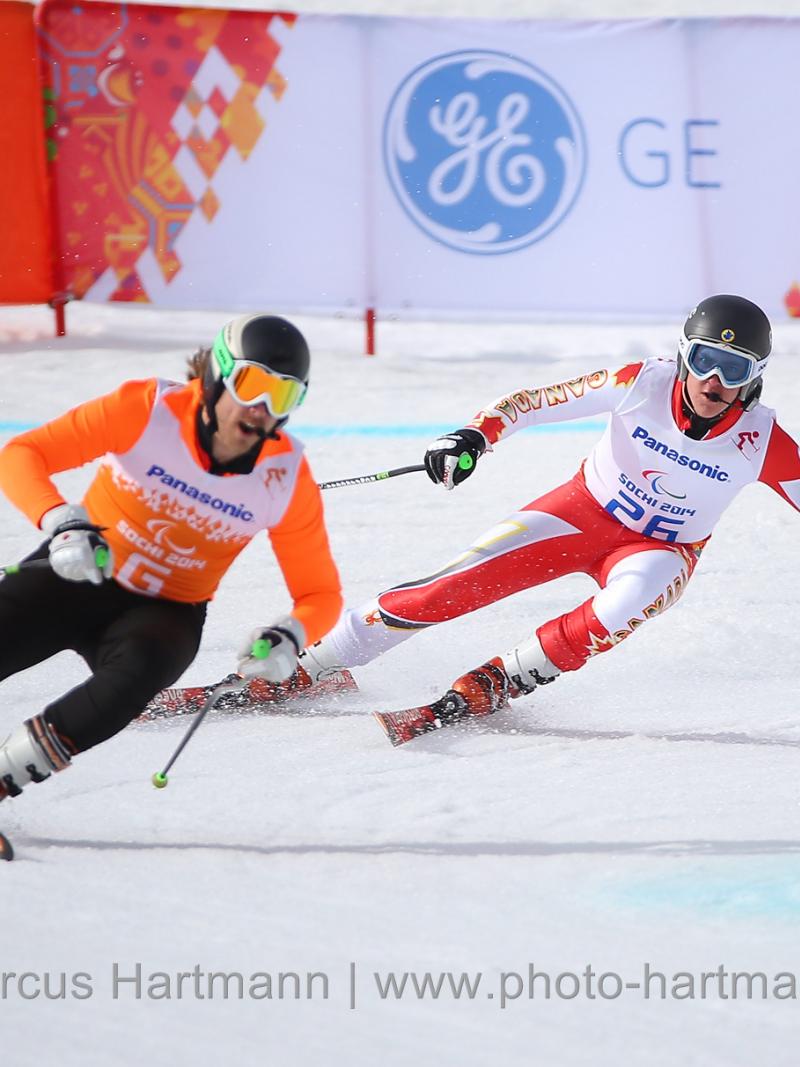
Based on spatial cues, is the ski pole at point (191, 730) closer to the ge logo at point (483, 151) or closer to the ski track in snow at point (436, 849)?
the ski track in snow at point (436, 849)

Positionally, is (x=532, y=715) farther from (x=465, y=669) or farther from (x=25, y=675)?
(x=25, y=675)

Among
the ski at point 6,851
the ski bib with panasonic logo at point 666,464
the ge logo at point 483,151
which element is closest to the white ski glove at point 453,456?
the ski bib with panasonic logo at point 666,464

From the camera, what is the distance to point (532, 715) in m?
4.55

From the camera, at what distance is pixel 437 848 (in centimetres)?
338

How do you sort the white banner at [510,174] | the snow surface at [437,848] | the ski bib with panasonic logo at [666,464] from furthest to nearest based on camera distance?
the white banner at [510,174], the ski bib with panasonic logo at [666,464], the snow surface at [437,848]

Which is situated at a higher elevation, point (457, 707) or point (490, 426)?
point (490, 426)

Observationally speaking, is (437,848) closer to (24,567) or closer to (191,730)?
(191,730)

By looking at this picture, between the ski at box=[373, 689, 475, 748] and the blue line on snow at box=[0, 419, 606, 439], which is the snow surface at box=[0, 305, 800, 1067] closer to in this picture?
the ski at box=[373, 689, 475, 748]

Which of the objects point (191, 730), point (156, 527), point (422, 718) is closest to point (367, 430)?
point (422, 718)

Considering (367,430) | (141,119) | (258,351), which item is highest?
(141,119)

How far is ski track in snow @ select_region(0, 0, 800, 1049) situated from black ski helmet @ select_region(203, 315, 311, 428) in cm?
103

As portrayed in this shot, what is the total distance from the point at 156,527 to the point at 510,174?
5804 mm

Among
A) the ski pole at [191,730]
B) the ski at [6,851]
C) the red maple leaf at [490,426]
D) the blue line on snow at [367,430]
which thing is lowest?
the blue line on snow at [367,430]

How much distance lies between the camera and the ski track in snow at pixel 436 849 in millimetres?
2475
